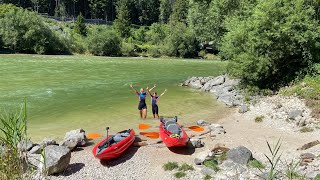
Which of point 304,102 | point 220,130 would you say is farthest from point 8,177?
point 304,102

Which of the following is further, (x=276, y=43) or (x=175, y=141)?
(x=276, y=43)

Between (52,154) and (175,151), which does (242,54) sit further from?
(52,154)

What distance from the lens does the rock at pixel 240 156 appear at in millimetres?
12672

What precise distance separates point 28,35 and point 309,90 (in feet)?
205

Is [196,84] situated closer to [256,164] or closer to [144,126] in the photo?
[144,126]

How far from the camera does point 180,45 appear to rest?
3140 inches

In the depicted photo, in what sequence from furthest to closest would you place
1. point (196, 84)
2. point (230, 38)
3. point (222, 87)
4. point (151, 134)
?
point (196, 84), point (222, 87), point (230, 38), point (151, 134)

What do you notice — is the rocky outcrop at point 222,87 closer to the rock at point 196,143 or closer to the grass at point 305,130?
the grass at point 305,130

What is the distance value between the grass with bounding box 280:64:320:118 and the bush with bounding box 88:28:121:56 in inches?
2252

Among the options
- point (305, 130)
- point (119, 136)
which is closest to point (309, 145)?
point (305, 130)

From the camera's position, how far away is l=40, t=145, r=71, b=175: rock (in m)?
12.1

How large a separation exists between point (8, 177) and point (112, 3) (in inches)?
4768

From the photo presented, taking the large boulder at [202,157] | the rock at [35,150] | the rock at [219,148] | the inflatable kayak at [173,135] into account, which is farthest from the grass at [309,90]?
the rock at [35,150]

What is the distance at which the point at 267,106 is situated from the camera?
21422mm
